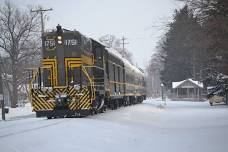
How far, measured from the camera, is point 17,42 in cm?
5159

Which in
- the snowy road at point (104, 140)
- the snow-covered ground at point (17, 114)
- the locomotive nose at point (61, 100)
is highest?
the locomotive nose at point (61, 100)

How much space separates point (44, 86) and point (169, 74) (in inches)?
A: 2691

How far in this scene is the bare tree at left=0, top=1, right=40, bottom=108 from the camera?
51000 millimetres

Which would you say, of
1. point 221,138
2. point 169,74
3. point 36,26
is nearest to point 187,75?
point 169,74

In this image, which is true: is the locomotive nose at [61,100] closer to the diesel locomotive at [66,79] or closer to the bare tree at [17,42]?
the diesel locomotive at [66,79]

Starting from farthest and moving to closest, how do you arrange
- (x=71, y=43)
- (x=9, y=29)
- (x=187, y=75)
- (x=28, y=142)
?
(x=187, y=75) < (x=9, y=29) < (x=71, y=43) < (x=28, y=142)

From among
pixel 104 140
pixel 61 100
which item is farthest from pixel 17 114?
pixel 104 140

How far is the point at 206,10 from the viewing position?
17.1 metres

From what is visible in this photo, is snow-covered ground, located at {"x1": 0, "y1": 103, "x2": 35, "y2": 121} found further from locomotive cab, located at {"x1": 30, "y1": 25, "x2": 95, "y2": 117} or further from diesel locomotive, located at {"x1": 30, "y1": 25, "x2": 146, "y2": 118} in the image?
locomotive cab, located at {"x1": 30, "y1": 25, "x2": 95, "y2": 117}

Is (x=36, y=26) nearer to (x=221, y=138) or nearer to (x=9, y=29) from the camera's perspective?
(x=9, y=29)

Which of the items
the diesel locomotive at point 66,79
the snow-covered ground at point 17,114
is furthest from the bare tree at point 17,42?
the diesel locomotive at point 66,79

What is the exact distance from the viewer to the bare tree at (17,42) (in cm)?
5100

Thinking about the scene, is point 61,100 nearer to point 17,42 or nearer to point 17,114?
point 17,114

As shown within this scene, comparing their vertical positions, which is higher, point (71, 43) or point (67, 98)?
point (71, 43)
